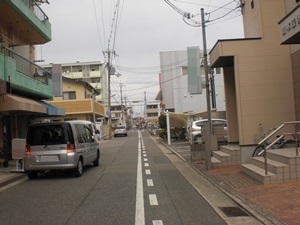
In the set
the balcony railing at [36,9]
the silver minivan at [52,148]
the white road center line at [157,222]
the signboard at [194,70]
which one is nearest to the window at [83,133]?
the silver minivan at [52,148]

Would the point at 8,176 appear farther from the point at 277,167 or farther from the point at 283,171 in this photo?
the point at 283,171

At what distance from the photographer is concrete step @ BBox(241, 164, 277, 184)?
8.43m

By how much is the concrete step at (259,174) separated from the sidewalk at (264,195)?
116 mm

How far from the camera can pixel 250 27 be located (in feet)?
45.2

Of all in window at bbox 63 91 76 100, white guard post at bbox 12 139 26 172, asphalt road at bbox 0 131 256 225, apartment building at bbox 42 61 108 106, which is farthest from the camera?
apartment building at bbox 42 61 108 106

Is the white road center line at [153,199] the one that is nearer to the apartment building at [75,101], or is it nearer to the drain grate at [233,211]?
the drain grate at [233,211]

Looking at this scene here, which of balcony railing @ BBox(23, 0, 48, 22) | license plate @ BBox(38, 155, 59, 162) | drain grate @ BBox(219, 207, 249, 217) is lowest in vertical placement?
drain grate @ BBox(219, 207, 249, 217)

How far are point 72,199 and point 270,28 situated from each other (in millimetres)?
8987

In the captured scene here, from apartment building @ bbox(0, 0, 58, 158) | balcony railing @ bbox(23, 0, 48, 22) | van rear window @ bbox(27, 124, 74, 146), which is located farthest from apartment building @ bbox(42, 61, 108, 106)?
van rear window @ bbox(27, 124, 74, 146)

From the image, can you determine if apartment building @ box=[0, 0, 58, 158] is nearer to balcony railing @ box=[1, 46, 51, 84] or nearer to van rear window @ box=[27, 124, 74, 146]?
balcony railing @ box=[1, 46, 51, 84]

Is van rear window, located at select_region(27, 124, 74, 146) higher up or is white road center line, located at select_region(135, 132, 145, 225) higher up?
van rear window, located at select_region(27, 124, 74, 146)

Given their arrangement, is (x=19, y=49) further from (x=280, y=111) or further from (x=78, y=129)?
(x=280, y=111)

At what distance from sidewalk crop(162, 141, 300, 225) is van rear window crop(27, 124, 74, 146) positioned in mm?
4708

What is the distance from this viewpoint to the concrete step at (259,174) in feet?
27.7
